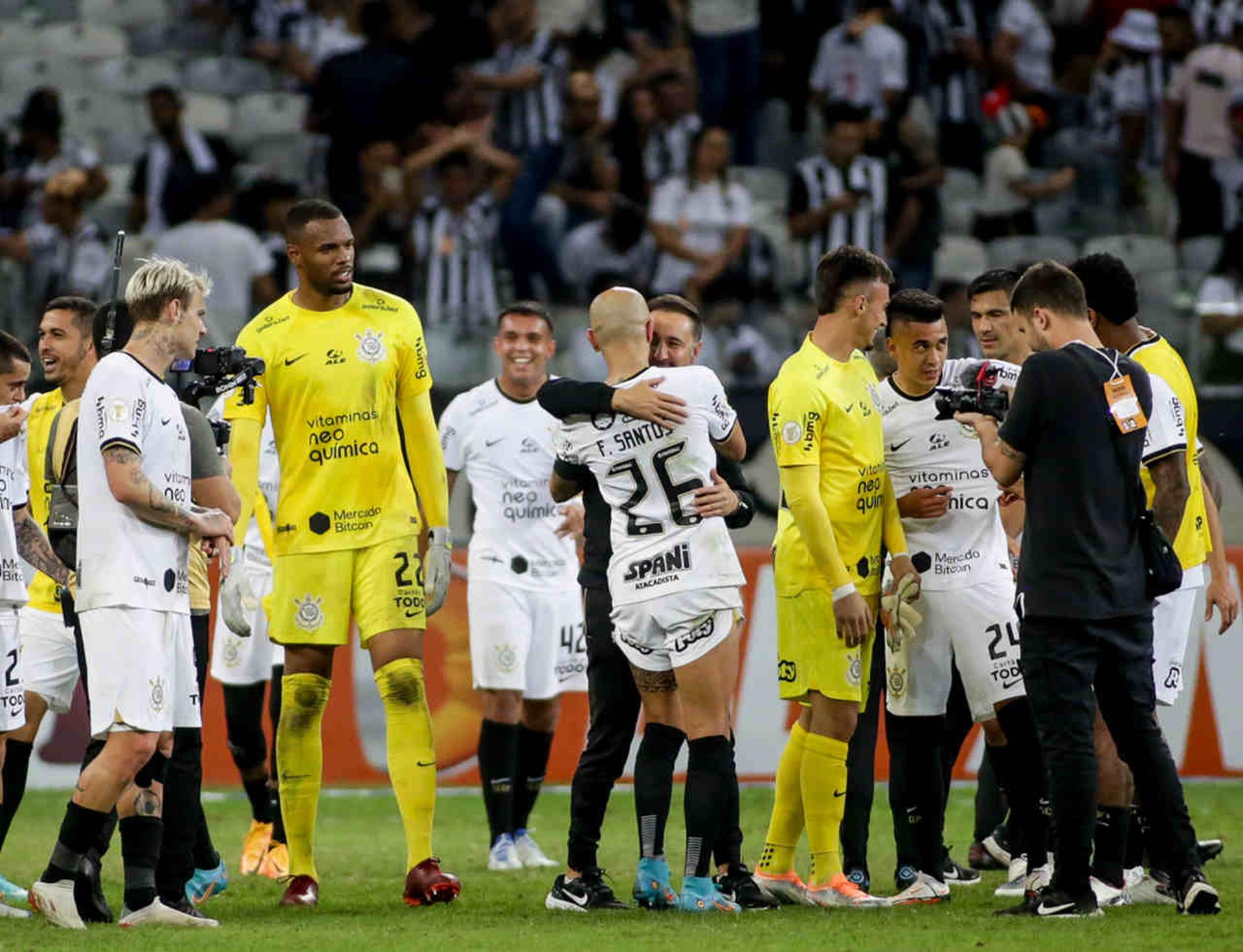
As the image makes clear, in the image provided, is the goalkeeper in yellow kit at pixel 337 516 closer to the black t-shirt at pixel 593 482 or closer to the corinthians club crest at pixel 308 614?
the corinthians club crest at pixel 308 614

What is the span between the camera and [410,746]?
761cm

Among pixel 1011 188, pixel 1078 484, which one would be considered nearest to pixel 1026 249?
pixel 1011 188

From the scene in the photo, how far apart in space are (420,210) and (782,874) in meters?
9.14

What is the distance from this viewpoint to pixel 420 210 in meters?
15.7

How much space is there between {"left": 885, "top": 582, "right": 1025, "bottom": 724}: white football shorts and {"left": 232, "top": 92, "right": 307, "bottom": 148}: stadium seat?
12.1 meters

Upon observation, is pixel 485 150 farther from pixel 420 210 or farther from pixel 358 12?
pixel 358 12

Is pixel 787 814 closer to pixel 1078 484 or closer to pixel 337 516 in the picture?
pixel 1078 484

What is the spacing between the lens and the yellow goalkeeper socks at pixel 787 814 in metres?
7.69

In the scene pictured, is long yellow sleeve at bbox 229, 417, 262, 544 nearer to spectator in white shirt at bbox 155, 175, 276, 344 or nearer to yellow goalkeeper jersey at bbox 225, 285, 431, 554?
yellow goalkeeper jersey at bbox 225, 285, 431, 554

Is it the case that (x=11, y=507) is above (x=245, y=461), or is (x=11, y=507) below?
below

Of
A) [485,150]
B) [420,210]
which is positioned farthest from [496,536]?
[485,150]

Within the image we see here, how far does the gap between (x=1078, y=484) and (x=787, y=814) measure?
6.04ft

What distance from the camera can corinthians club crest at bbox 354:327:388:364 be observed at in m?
7.79

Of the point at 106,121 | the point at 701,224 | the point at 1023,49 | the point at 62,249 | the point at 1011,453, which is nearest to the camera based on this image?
the point at 1011,453
